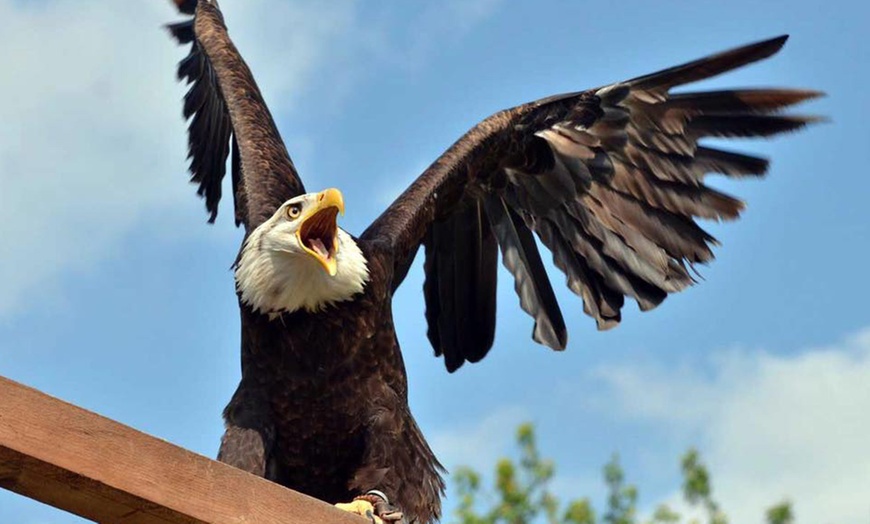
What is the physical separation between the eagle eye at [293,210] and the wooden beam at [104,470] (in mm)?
2365

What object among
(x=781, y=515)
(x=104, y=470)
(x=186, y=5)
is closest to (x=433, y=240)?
(x=186, y=5)

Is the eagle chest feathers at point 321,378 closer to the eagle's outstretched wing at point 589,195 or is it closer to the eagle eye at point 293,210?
the eagle eye at point 293,210

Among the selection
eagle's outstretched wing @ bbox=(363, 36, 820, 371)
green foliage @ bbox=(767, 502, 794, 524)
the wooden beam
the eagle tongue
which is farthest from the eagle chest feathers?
green foliage @ bbox=(767, 502, 794, 524)

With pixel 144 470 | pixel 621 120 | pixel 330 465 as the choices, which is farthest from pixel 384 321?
pixel 144 470

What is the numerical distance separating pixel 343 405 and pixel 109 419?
2.66m

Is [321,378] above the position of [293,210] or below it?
below

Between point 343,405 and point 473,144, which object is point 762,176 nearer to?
point 473,144

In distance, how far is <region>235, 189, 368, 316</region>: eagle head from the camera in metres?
5.39

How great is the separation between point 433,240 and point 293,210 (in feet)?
4.42

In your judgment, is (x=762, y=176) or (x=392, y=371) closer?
(x=392, y=371)

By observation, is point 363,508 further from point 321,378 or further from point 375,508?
point 321,378

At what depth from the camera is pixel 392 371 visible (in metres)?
5.63

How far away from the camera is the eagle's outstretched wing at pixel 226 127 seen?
627 centimetres

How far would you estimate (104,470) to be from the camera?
2.81 meters
